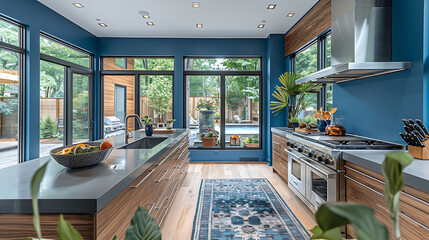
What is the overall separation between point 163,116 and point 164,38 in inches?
73.8

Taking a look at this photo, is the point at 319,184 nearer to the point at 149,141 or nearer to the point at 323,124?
the point at 323,124

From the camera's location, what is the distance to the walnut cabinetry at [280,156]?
3789 mm

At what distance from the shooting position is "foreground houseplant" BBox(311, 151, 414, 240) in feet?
0.94

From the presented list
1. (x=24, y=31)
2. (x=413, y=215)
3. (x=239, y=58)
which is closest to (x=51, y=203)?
(x=413, y=215)

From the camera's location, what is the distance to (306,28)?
13.8ft

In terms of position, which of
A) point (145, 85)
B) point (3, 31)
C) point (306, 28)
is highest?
point (306, 28)

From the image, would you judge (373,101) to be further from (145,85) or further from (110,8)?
(145,85)

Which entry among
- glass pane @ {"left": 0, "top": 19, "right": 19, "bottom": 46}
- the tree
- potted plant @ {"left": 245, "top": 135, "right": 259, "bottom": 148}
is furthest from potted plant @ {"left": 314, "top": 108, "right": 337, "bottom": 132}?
glass pane @ {"left": 0, "top": 19, "right": 19, "bottom": 46}

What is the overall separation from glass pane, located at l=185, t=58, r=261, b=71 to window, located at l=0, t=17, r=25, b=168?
318 centimetres

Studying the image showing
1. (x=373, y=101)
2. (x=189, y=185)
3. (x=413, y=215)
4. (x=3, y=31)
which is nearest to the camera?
(x=413, y=215)

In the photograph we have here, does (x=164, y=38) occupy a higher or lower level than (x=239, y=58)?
higher

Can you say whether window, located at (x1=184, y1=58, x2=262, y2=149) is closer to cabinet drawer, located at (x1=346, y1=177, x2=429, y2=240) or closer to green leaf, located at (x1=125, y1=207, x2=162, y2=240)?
cabinet drawer, located at (x1=346, y1=177, x2=429, y2=240)

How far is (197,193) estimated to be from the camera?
11.3 ft

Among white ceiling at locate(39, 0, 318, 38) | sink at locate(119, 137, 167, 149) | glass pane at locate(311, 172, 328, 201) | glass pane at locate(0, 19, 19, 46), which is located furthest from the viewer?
white ceiling at locate(39, 0, 318, 38)
